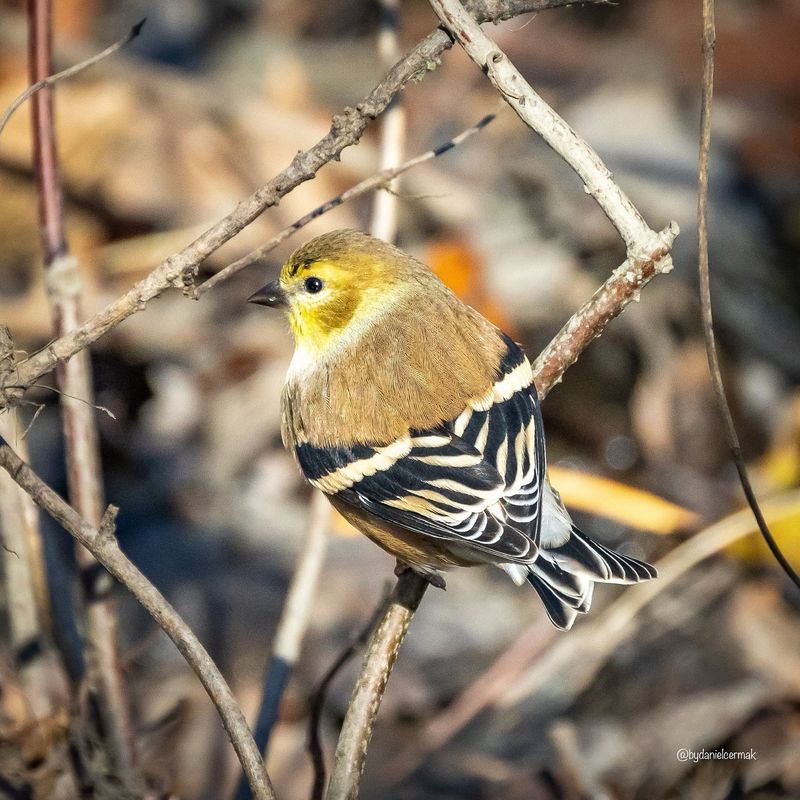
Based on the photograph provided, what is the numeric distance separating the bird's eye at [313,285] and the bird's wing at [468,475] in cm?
64

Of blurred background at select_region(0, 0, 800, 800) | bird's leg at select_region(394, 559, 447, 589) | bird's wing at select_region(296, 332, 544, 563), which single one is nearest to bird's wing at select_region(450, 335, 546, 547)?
bird's wing at select_region(296, 332, 544, 563)

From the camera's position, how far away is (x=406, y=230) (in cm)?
623

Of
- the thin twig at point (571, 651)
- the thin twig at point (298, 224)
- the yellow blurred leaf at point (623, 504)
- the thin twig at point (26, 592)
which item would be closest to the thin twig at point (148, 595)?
the thin twig at point (298, 224)

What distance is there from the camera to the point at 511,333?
569 cm

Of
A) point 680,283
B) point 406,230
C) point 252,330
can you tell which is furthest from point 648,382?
point 252,330

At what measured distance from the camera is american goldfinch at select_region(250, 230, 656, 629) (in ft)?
9.33

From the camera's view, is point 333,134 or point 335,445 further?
point 335,445

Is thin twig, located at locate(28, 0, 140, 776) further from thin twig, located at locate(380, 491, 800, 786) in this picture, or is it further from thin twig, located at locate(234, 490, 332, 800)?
thin twig, located at locate(380, 491, 800, 786)

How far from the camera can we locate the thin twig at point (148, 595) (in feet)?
6.81

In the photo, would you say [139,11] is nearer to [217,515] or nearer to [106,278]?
[106,278]

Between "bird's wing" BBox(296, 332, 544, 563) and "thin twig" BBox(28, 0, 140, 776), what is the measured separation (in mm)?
699

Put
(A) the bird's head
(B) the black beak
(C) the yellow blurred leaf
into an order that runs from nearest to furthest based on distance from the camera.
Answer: (A) the bird's head < (B) the black beak < (C) the yellow blurred leaf

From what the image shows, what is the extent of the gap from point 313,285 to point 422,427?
0.75 metres

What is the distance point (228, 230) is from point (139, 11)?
706 cm
